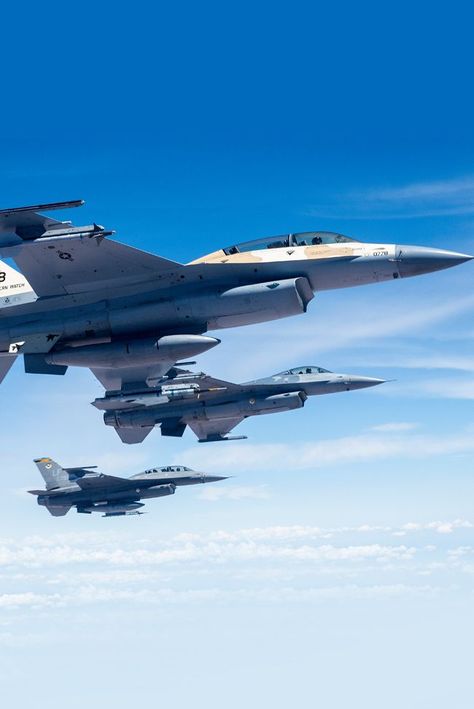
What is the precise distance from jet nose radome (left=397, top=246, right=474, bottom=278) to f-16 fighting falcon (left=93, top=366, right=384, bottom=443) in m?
20.6

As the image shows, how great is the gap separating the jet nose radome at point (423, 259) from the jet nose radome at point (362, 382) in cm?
2404

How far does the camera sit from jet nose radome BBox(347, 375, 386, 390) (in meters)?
53.2

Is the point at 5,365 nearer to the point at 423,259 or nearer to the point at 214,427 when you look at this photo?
the point at 423,259

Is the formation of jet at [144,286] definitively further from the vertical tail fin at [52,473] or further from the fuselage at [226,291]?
the vertical tail fin at [52,473]

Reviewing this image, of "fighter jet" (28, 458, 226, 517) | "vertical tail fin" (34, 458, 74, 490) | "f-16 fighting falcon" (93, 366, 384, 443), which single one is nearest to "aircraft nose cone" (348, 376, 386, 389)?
"f-16 fighting falcon" (93, 366, 384, 443)

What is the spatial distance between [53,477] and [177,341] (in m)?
46.5

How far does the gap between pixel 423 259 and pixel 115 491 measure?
43.5 meters

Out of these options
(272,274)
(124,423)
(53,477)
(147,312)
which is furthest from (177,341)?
(53,477)

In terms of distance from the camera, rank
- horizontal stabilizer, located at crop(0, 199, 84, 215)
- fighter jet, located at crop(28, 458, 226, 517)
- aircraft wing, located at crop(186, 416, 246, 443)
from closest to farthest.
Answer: horizontal stabilizer, located at crop(0, 199, 84, 215), aircraft wing, located at crop(186, 416, 246, 443), fighter jet, located at crop(28, 458, 226, 517)

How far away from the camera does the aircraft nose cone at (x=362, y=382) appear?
174ft

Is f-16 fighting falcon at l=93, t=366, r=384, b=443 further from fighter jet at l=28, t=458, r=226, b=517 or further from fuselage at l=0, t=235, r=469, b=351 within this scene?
fuselage at l=0, t=235, r=469, b=351

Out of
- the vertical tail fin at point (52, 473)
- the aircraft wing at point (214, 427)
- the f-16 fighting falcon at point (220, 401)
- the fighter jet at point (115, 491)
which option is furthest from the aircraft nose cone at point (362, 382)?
the vertical tail fin at point (52, 473)

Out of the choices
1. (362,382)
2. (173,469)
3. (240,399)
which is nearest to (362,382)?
(362,382)

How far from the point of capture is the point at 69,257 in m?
30.0
